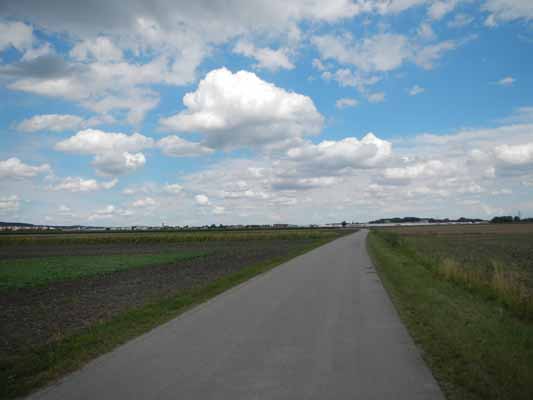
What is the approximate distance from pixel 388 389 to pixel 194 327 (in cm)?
453

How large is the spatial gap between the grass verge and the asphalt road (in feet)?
1.15

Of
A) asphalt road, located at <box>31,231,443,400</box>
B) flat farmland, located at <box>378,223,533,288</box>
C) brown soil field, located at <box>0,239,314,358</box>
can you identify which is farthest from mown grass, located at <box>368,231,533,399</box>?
brown soil field, located at <box>0,239,314,358</box>

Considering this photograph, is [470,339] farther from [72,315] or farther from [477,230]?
[477,230]

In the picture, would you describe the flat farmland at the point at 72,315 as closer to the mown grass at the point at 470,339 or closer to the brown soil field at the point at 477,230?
the mown grass at the point at 470,339

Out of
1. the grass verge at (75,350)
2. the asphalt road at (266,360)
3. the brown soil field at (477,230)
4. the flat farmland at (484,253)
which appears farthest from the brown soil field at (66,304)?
the brown soil field at (477,230)

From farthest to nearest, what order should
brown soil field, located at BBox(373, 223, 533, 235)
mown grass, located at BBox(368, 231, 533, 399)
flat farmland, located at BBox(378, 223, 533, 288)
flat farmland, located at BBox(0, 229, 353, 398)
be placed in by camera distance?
brown soil field, located at BBox(373, 223, 533, 235)
flat farmland, located at BBox(378, 223, 533, 288)
flat farmland, located at BBox(0, 229, 353, 398)
mown grass, located at BBox(368, 231, 533, 399)

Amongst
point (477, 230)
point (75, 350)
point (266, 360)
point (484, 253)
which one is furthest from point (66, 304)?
point (477, 230)

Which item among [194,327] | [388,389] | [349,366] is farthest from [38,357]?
[388,389]

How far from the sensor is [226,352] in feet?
21.3

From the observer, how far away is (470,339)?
7293 millimetres

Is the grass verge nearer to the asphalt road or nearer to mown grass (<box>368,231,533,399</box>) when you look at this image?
the asphalt road

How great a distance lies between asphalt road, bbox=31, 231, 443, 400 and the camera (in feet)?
16.1

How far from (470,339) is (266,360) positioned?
3.93 meters

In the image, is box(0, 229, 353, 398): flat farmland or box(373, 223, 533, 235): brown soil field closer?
box(0, 229, 353, 398): flat farmland
